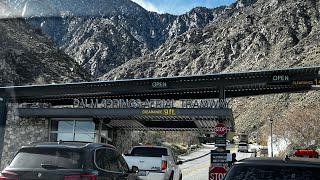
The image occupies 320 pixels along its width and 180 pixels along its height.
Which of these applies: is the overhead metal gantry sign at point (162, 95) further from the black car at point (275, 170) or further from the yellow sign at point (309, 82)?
the black car at point (275, 170)

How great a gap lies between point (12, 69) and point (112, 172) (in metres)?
58.8

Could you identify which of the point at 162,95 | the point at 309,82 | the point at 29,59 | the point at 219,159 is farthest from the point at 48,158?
the point at 29,59

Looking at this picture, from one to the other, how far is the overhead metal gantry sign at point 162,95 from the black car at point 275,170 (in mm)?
15891

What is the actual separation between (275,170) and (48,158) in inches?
157

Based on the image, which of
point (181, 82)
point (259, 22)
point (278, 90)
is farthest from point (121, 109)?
point (259, 22)

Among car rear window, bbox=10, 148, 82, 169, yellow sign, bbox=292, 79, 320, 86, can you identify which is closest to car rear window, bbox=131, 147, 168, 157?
car rear window, bbox=10, 148, 82, 169

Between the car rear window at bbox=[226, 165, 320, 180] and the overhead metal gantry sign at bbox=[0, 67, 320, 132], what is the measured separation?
15990mm

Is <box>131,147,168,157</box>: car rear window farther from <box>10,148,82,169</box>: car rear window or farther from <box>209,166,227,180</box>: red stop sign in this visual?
<box>10,148,82,169</box>: car rear window

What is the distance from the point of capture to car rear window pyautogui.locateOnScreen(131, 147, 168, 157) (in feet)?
51.6

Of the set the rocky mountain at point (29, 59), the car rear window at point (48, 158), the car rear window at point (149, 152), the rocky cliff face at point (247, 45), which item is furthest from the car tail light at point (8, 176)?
the rocky cliff face at point (247, 45)

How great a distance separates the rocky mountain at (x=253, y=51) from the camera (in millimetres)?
95250

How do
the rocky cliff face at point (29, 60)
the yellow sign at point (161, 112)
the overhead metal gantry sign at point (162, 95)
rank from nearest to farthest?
1. the yellow sign at point (161, 112)
2. the overhead metal gantry sign at point (162, 95)
3. the rocky cliff face at point (29, 60)

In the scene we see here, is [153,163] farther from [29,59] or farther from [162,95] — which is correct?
[29,59]

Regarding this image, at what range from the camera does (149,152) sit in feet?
52.0
